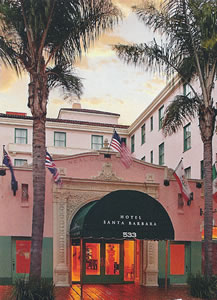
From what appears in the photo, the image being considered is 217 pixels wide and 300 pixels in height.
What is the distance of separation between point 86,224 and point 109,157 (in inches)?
193

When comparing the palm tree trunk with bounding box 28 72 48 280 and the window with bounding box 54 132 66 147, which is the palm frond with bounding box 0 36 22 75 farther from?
the window with bounding box 54 132 66 147

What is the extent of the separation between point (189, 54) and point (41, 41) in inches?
269

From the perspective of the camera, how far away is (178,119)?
21219 millimetres

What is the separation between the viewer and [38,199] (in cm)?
1577

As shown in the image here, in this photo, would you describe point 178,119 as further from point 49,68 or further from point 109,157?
point 49,68

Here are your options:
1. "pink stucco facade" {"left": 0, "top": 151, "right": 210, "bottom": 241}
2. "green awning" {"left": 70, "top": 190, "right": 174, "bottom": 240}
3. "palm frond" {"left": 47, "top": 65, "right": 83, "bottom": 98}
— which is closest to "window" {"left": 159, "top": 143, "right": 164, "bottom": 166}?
"pink stucco facade" {"left": 0, "top": 151, "right": 210, "bottom": 241}

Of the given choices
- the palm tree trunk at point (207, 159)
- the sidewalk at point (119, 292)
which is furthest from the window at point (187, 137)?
the palm tree trunk at point (207, 159)

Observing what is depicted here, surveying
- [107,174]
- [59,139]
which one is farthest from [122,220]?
[59,139]

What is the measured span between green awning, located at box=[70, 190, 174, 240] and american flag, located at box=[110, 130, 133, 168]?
2.81 metres

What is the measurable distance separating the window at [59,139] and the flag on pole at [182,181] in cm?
2203

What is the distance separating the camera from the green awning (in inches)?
741

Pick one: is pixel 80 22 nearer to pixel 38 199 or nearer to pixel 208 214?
pixel 38 199

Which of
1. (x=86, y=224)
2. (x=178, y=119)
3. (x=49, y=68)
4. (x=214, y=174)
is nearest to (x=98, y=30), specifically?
(x=49, y=68)

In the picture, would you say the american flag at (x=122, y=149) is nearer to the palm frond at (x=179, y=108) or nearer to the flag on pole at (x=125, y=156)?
the flag on pole at (x=125, y=156)
